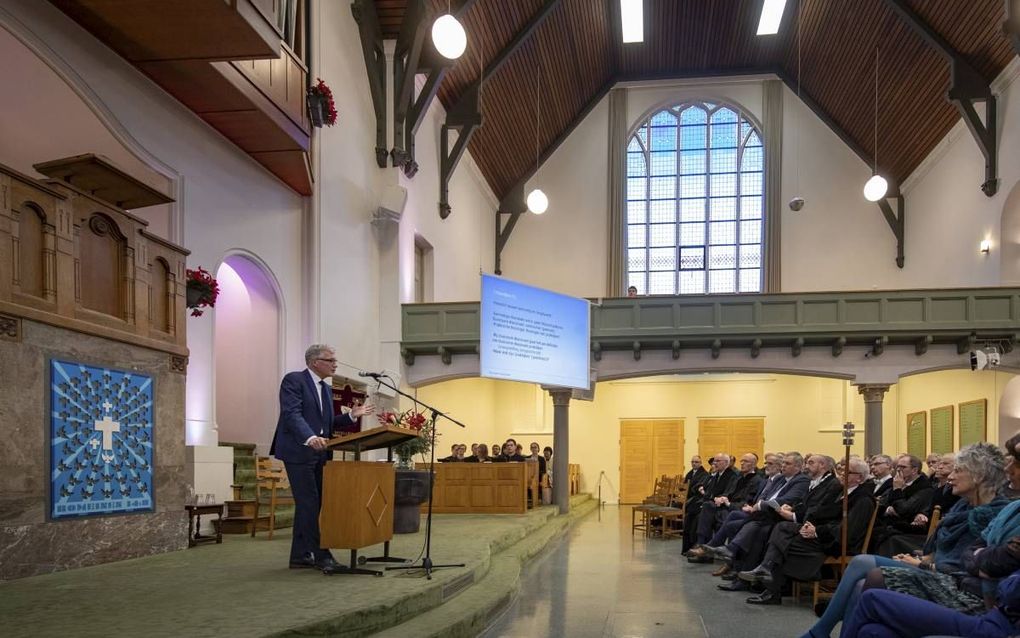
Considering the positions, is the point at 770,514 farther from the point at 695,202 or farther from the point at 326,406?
the point at 695,202

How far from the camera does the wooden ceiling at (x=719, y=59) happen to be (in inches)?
523

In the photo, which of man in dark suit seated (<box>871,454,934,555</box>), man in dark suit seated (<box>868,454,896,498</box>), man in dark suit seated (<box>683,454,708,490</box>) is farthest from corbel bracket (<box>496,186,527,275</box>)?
man in dark suit seated (<box>871,454,934,555</box>)

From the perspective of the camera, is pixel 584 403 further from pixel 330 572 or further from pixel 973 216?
pixel 330 572

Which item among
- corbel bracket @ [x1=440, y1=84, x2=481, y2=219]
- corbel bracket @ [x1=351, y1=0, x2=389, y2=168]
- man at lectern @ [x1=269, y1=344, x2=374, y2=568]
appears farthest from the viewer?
corbel bracket @ [x1=440, y1=84, x2=481, y2=219]

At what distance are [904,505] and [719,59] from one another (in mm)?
15013

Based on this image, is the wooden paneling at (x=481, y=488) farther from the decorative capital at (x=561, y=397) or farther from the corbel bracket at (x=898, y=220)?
the corbel bracket at (x=898, y=220)

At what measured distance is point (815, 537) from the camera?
18.3ft

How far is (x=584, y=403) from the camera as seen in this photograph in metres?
20.0

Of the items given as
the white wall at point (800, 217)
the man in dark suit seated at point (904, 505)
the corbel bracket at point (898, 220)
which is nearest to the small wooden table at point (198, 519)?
the man in dark suit seated at point (904, 505)

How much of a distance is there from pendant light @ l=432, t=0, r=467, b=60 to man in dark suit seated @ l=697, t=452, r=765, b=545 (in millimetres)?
5656

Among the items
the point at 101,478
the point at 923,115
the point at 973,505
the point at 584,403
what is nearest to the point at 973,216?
the point at 923,115

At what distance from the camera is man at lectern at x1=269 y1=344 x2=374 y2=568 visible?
464cm

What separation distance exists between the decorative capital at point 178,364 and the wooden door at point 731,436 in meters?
15.2

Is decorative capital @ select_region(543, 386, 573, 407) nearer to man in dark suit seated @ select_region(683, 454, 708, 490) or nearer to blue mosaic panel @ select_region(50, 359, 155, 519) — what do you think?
man in dark suit seated @ select_region(683, 454, 708, 490)
